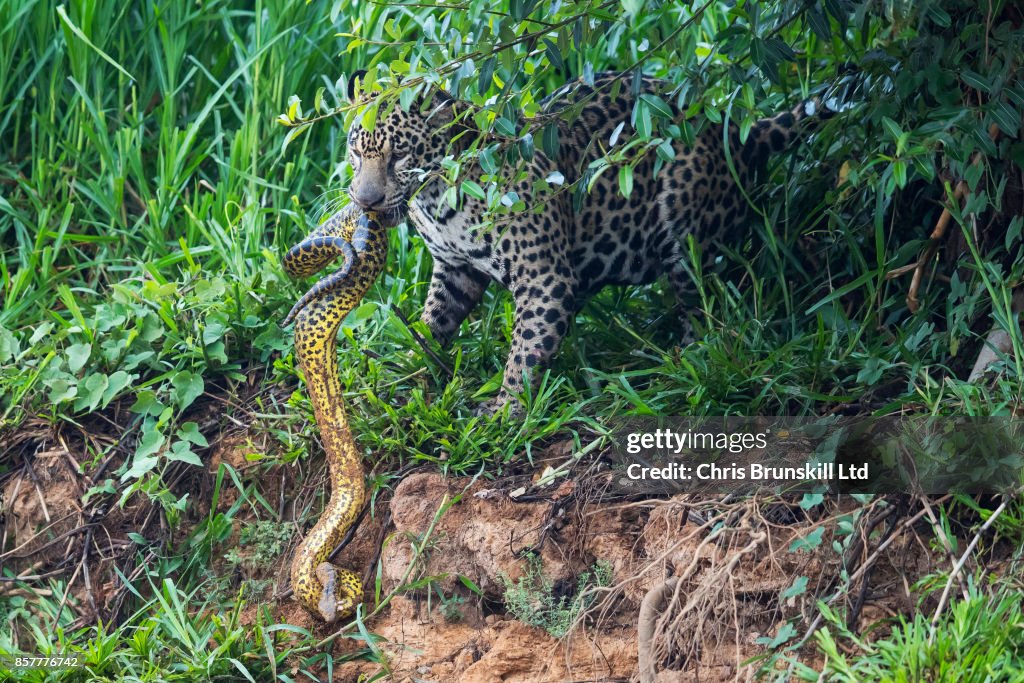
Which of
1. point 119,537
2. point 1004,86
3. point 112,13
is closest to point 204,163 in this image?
point 112,13

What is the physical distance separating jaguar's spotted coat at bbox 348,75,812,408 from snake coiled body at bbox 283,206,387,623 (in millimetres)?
177

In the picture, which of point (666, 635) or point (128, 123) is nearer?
point (666, 635)

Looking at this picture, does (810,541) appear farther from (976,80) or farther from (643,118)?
(976,80)

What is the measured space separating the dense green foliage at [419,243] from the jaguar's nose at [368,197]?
313 mm

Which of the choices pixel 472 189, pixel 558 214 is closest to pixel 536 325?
pixel 558 214

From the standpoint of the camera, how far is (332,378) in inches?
182

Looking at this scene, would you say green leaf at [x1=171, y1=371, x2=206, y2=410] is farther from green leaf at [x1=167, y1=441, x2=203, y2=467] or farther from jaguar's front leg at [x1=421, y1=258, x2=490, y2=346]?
jaguar's front leg at [x1=421, y1=258, x2=490, y2=346]

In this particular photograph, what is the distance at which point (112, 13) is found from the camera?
6312mm

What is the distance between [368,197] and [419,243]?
1071 mm

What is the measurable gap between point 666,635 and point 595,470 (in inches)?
27.0

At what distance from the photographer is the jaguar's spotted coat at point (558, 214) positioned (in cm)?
464

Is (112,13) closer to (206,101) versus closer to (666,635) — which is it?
(206,101)

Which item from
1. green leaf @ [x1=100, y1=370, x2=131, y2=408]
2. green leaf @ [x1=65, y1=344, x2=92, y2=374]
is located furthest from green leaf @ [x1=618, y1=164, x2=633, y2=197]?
green leaf @ [x1=65, y1=344, x2=92, y2=374]

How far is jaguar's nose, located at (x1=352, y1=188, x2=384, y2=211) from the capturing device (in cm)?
458
